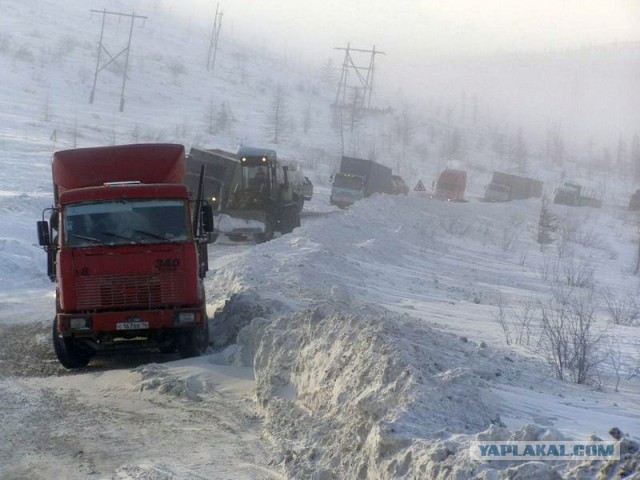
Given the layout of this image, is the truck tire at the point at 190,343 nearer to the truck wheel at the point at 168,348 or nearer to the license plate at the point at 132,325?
the truck wheel at the point at 168,348

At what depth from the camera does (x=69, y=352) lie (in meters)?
12.3

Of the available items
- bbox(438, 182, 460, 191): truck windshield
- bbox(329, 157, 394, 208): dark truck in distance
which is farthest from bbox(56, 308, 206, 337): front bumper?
bbox(438, 182, 460, 191): truck windshield

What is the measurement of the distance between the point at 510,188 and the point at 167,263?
65.4 metres

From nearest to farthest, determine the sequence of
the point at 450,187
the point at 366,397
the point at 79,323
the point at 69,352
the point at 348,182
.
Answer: the point at 366,397 < the point at 79,323 < the point at 69,352 < the point at 348,182 < the point at 450,187

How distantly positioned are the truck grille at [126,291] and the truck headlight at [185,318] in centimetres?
21

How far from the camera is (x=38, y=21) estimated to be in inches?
4284

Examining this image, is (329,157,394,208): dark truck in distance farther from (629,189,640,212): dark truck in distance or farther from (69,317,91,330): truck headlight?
(69,317,91,330): truck headlight

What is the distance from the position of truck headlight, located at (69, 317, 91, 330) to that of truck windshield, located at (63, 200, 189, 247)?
3.35 ft

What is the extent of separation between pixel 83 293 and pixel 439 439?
7.16 m

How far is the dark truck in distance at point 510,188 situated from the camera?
7025 cm

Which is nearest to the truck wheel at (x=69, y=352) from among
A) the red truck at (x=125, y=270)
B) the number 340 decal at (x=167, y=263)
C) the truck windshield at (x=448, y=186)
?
the red truck at (x=125, y=270)

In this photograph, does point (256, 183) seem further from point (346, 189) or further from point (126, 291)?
point (346, 189)

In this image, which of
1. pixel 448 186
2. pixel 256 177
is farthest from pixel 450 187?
pixel 256 177

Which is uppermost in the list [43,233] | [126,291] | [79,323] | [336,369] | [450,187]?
[450,187]
